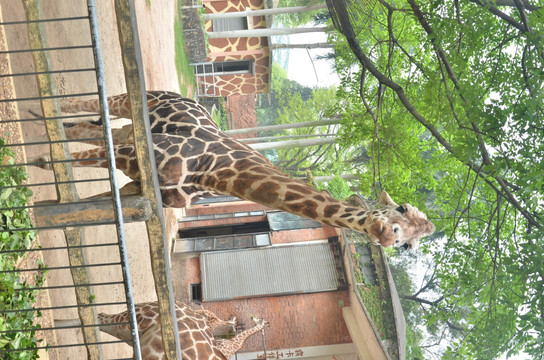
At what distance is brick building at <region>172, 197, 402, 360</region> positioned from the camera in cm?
1310

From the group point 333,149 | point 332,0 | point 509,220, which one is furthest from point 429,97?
point 333,149

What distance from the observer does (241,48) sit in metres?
19.4

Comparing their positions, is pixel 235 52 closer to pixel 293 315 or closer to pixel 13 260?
pixel 293 315

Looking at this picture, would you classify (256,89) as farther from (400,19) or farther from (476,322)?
(476,322)

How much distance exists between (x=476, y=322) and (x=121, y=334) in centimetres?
585

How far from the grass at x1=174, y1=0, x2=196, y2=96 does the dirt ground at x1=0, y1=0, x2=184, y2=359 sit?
2591 millimetres

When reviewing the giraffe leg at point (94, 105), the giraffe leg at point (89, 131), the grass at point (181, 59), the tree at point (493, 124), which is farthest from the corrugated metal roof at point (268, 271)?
the giraffe leg at point (89, 131)

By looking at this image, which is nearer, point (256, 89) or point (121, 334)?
point (121, 334)

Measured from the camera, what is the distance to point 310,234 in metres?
14.5

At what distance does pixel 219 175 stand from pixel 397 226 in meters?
1.75

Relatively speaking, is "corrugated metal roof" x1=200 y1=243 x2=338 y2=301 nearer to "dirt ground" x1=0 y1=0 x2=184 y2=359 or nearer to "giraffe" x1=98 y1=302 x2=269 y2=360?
"dirt ground" x1=0 y1=0 x2=184 y2=359

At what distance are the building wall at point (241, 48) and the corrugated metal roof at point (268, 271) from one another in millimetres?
8470

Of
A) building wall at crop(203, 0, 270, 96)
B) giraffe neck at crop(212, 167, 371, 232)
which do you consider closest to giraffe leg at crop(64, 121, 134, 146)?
giraffe neck at crop(212, 167, 371, 232)

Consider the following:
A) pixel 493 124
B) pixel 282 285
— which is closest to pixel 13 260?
pixel 493 124
